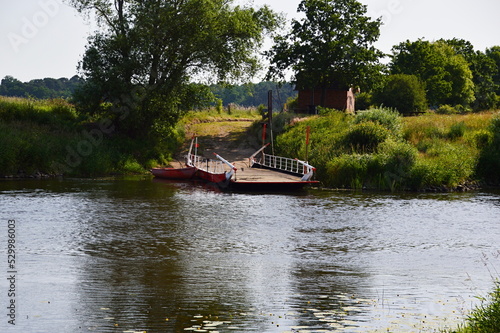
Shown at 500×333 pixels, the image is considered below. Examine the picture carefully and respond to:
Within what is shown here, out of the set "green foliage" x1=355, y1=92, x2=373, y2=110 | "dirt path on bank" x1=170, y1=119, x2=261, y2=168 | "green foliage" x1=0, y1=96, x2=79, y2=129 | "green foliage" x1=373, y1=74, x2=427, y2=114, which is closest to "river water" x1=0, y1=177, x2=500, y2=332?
"green foliage" x1=0, y1=96, x2=79, y2=129

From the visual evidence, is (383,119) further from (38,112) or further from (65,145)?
(38,112)

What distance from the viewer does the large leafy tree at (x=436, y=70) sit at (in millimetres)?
88750

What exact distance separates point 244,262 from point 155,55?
36.1 m

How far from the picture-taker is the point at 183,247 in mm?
21359

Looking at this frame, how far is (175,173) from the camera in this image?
46.3 metres

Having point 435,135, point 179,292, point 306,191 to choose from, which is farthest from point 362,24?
point 179,292

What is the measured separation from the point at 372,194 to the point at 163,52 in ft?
79.1

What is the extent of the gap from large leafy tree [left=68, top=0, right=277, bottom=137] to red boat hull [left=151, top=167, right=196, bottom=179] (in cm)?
649

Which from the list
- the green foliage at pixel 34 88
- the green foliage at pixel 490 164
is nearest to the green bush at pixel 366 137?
the green foliage at pixel 490 164

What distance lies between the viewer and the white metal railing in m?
38.5

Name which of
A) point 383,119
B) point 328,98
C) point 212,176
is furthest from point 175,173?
point 328,98

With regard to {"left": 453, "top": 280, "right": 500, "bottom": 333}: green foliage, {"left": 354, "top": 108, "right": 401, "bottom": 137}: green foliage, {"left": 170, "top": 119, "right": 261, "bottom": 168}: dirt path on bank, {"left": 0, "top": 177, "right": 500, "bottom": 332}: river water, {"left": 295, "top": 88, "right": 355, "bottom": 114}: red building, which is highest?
{"left": 295, "top": 88, "right": 355, "bottom": 114}: red building

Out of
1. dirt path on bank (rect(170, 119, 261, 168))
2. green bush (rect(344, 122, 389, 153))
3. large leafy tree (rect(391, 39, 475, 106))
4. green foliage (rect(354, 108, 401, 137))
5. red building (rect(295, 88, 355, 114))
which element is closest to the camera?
green bush (rect(344, 122, 389, 153))

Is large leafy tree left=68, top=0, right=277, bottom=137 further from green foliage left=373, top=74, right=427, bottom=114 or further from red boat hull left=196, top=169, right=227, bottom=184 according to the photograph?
green foliage left=373, top=74, right=427, bottom=114
